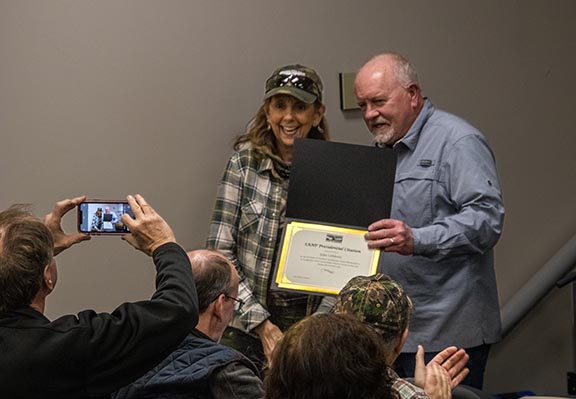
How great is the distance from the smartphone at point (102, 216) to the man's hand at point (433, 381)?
2.98 ft

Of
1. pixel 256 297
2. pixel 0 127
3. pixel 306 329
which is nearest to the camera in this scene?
pixel 306 329

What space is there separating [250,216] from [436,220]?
0.68 metres

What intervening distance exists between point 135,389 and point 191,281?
0.32m

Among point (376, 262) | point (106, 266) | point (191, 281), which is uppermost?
Answer: point (191, 281)

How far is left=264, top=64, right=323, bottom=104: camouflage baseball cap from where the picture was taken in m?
3.65

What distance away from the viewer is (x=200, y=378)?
241 centimetres

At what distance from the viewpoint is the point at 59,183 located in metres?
3.94

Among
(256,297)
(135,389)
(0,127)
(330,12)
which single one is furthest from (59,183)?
(135,389)

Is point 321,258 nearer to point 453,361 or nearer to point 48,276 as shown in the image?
point 453,361

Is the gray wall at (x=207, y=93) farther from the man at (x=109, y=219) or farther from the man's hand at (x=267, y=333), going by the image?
the man at (x=109, y=219)

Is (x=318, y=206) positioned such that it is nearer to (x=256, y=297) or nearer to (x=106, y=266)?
(x=256, y=297)

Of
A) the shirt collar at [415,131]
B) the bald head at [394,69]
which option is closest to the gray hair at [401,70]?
the bald head at [394,69]

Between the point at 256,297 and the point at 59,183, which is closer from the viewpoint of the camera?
the point at 256,297

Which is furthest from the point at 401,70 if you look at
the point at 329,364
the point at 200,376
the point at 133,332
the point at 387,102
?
the point at 329,364
